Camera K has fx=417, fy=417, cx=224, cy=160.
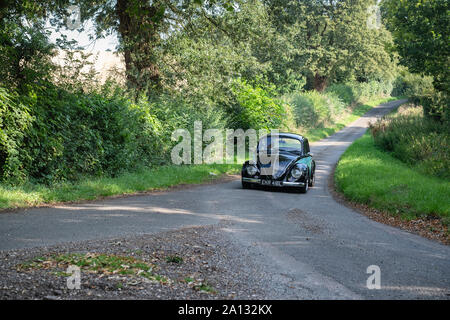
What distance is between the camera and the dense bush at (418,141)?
49.8 feet

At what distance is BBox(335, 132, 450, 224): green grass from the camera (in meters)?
9.86

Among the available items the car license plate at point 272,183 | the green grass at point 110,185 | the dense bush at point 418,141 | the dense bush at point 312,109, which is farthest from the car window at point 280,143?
the dense bush at point 312,109

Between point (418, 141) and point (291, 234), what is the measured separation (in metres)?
12.7

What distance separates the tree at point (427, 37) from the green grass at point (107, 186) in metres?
11.0

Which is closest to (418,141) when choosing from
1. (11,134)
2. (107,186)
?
(107,186)

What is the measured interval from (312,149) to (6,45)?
1969 cm

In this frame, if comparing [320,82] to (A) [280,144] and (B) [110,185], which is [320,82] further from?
(B) [110,185]

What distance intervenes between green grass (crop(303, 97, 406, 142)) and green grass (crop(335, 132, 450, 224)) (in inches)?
646

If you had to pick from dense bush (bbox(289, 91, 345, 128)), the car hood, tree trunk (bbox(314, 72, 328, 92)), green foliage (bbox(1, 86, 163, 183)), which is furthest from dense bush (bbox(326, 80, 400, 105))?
green foliage (bbox(1, 86, 163, 183))

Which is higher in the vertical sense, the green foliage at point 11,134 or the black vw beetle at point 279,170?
the green foliage at point 11,134

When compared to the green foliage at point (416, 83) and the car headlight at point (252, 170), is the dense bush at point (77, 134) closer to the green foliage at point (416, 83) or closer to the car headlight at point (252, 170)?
the car headlight at point (252, 170)
